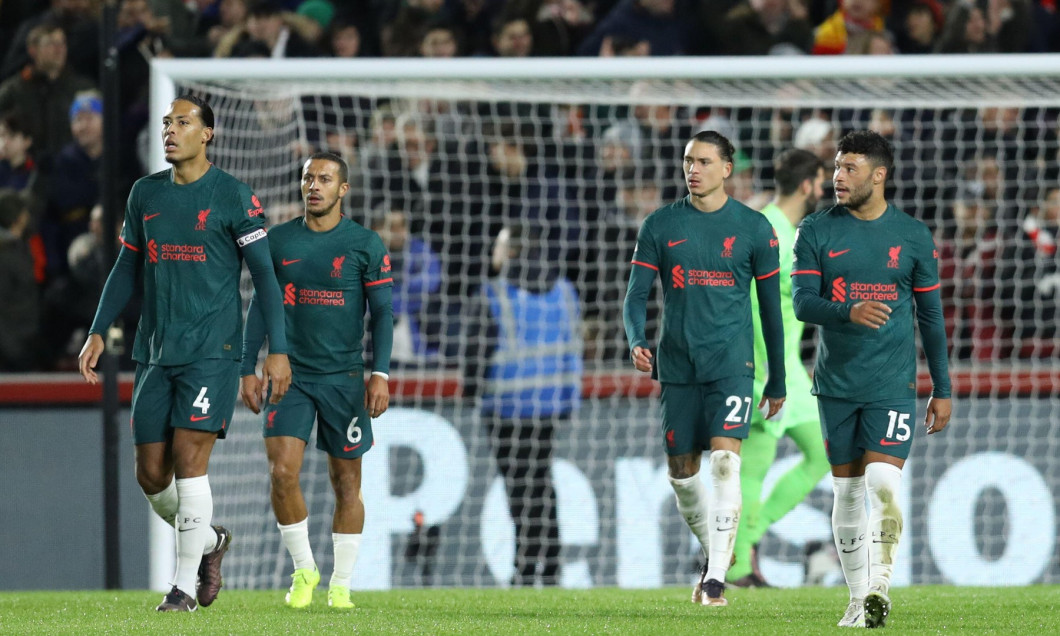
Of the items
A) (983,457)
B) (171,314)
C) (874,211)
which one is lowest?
(983,457)

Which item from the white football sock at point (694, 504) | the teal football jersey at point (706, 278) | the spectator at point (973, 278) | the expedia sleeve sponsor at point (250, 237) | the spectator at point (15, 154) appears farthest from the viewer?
the spectator at point (15, 154)

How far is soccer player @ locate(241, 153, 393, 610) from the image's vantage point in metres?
6.88

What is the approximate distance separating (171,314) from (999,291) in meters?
5.75

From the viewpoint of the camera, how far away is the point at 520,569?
9.70m

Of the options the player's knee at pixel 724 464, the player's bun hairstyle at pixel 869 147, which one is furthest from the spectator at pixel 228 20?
the player's bun hairstyle at pixel 869 147

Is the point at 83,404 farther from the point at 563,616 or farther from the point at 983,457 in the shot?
the point at 983,457

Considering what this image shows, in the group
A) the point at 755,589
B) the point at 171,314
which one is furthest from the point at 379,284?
the point at 755,589

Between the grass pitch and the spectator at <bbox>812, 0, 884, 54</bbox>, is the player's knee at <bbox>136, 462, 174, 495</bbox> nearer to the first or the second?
the grass pitch

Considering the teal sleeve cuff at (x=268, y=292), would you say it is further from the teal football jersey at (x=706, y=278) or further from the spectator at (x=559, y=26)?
the spectator at (x=559, y=26)

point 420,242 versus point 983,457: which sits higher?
point 420,242

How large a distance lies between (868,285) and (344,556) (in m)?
2.57

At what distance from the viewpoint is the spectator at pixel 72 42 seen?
11.7m

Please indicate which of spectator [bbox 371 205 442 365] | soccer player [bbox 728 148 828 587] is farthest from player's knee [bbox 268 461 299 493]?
spectator [bbox 371 205 442 365]

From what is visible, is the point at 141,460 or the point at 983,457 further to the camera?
the point at 983,457
